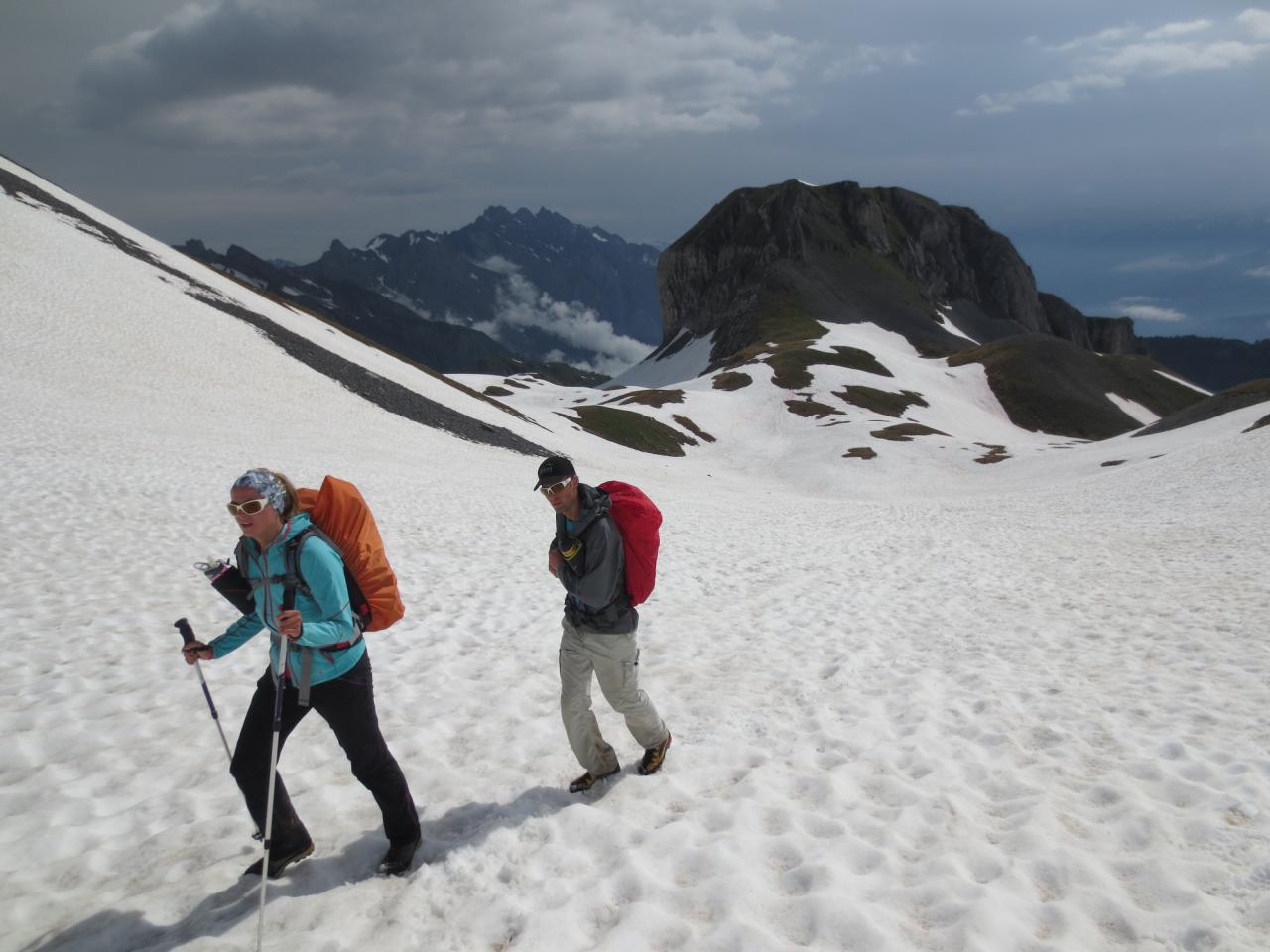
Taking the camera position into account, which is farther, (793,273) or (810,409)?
(793,273)

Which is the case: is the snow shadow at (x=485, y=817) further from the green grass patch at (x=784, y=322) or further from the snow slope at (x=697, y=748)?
the green grass patch at (x=784, y=322)

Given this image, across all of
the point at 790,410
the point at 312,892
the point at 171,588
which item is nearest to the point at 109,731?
the point at 312,892

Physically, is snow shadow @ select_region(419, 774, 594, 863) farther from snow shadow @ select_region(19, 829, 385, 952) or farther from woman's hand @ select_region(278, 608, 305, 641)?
woman's hand @ select_region(278, 608, 305, 641)

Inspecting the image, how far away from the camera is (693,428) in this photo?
2945 inches

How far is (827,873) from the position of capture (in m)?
5.38

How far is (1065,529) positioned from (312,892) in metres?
26.3

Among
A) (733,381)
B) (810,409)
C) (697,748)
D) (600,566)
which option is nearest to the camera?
(600,566)

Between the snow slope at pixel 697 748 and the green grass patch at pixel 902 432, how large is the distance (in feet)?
145

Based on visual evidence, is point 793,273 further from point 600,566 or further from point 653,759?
point 600,566

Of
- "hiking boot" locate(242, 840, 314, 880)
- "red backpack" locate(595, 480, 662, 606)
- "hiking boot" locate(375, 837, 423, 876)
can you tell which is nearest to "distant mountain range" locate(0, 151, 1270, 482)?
"red backpack" locate(595, 480, 662, 606)

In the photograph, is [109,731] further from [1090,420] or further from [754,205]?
[754,205]

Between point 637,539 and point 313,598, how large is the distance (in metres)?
2.69

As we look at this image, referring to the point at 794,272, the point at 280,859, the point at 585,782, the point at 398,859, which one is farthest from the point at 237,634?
the point at 794,272

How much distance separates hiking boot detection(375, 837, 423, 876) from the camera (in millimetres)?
5594
